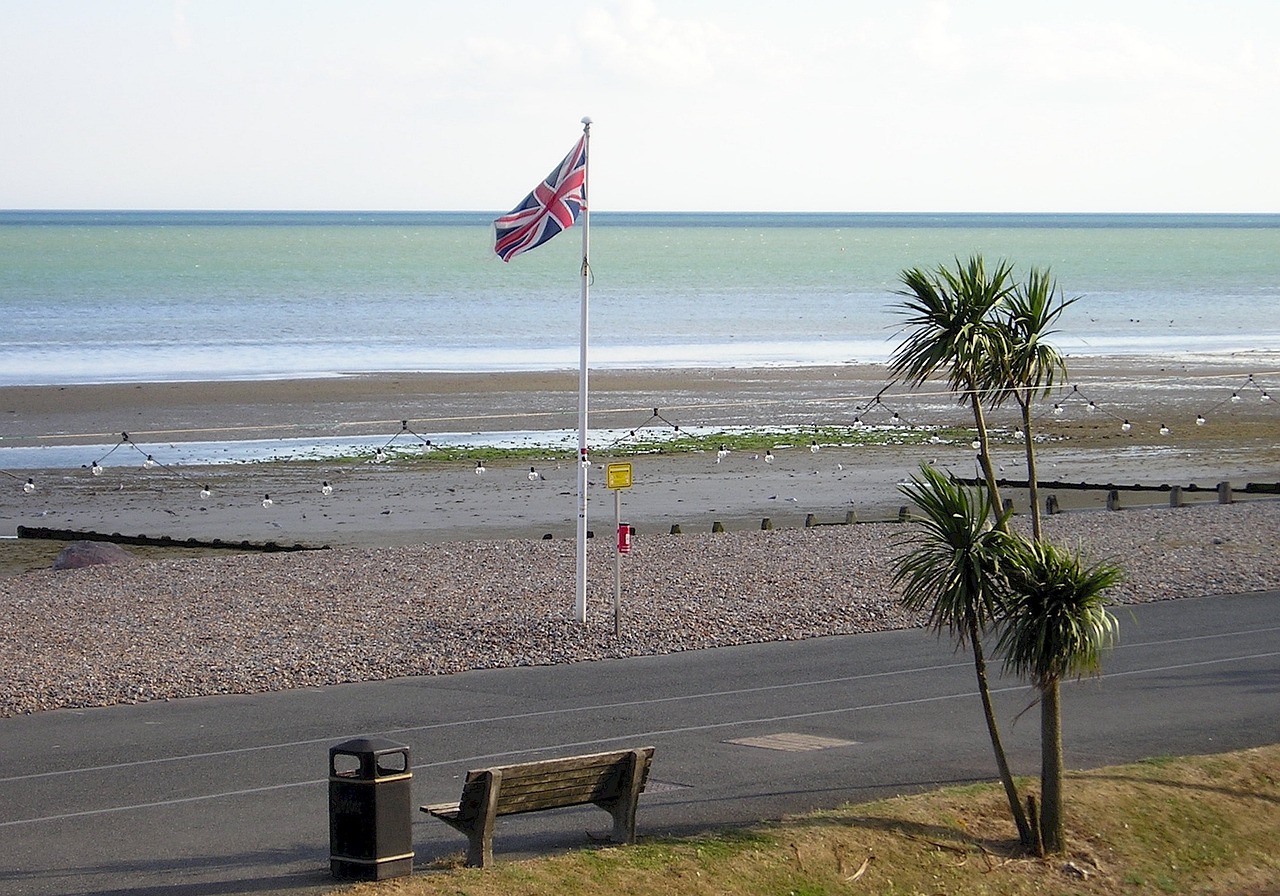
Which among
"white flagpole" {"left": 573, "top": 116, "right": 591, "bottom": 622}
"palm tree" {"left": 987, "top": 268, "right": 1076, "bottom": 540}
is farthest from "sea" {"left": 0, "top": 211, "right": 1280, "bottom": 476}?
"palm tree" {"left": 987, "top": 268, "right": 1076, "bottom": 540}

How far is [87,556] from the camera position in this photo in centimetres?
2472

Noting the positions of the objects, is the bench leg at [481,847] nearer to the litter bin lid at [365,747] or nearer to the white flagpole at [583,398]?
the litter bin lid at [365,747]

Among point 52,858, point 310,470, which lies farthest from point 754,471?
point 52,858

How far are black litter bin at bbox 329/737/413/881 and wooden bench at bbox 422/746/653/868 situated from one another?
44 cm

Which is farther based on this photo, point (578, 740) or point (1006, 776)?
point (578, 740)

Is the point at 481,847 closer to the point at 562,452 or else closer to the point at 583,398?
the point at 583,398

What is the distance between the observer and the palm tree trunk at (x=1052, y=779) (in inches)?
482

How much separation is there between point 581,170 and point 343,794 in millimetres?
10254

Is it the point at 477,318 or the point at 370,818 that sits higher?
the point at 477,318

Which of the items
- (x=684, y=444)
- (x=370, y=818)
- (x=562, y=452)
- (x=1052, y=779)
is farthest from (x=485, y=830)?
(x=684, y=444)

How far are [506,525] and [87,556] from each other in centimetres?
851

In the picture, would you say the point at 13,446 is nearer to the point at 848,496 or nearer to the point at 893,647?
the point at 848,496

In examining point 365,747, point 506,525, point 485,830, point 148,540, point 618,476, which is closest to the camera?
point 365,747

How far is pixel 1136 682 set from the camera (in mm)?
17500
